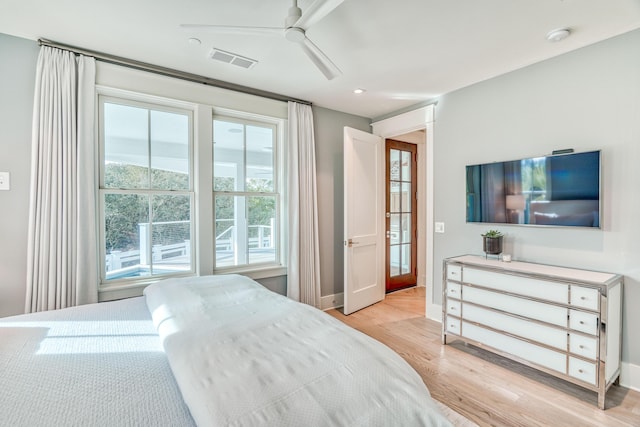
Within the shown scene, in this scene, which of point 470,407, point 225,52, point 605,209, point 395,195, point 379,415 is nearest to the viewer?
point 379,415

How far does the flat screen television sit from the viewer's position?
228 centimetres

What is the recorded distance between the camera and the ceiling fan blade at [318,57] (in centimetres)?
181

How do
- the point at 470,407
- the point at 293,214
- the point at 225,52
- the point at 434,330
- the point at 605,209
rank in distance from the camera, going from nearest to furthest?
the point at 470,407, the point at 605,209, the point at 225,52, the point at 434,330, the point at 293,214

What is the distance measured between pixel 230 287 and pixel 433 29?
2289mm

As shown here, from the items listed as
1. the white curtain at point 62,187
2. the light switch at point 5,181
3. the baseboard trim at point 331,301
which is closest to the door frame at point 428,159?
the baseboard trim at point 331,301

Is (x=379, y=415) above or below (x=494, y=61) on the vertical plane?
below

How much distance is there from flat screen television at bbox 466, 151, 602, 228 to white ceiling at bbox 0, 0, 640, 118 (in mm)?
901

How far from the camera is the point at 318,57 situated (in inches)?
77.0

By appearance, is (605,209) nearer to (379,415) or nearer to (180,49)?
(379,415)

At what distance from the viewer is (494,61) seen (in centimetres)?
257

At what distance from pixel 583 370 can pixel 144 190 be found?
3.69m

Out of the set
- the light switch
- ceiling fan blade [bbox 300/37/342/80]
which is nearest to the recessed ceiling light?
ceiling fan blade [bbox 300/37/342/80]

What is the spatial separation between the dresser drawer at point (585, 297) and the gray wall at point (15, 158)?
397 cm

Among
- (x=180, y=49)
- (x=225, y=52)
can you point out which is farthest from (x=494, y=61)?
(x=180, y=49)
